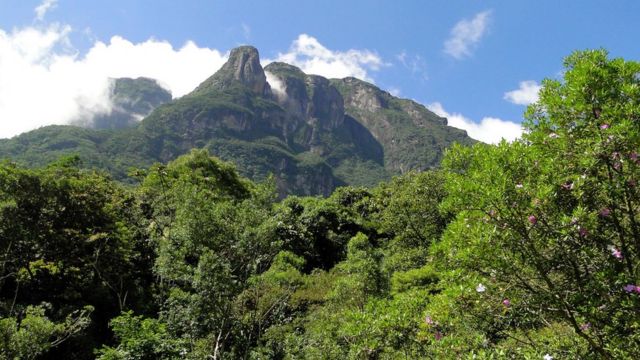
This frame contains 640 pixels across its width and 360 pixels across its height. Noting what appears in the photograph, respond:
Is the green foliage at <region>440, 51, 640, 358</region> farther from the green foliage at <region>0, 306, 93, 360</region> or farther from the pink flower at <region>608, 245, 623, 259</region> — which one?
the green foliage at <region>0, 306, 93, 360</region>

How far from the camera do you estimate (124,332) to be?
14.2m

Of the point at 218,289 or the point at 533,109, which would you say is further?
the point at 218,289

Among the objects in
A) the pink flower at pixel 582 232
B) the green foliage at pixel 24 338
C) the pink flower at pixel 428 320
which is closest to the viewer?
the pink flower at pixel 582 232

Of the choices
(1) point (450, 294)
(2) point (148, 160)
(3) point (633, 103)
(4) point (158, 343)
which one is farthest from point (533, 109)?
(2) point (148, 160)

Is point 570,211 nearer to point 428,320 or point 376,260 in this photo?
point 428,320

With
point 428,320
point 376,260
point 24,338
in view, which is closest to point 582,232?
point 428,320

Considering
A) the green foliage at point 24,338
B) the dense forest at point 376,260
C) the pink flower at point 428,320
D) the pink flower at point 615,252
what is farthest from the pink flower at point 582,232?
the green foliage at point 24,338

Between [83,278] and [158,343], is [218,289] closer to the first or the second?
[158,343]

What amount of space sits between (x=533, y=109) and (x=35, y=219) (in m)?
19.9

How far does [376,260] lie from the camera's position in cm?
2006

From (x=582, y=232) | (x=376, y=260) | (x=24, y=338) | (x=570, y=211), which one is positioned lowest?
(x=24, y=338)

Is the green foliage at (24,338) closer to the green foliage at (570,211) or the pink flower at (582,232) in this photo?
the green foliage at (570,211)

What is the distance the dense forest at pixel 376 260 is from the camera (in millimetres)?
5254

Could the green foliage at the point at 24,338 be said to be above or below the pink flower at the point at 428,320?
below
